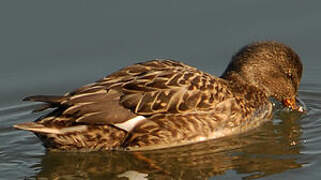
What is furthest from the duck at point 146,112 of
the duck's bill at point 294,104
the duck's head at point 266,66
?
the duck's bill at point 294,104

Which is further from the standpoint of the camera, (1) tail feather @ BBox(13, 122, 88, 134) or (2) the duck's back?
(2) the duck's back

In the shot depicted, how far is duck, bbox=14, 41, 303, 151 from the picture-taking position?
9062 mm

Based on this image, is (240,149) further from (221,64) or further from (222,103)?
(221,64)

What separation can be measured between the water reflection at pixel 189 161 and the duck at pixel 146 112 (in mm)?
130

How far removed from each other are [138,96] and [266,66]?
2286 mm

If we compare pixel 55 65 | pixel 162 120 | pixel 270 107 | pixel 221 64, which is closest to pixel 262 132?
pixel 270 107

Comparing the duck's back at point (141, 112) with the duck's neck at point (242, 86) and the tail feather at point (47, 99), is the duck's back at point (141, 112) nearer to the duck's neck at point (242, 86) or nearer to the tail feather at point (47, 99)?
the tail feather at point (47, 99)

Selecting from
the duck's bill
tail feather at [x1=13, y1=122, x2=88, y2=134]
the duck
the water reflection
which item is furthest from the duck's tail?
the duck's bill

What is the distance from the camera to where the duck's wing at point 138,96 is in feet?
29.7

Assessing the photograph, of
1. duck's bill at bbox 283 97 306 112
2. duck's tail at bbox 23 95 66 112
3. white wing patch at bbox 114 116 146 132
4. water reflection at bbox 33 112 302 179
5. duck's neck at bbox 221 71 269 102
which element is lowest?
water reflection at bbox 33 112 302 179

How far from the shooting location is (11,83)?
11.5 meters

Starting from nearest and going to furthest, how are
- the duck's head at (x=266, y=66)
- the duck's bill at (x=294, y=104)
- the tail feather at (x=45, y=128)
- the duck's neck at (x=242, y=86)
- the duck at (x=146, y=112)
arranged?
the tail feather at (x=45, y=128) → the duck at (x=146, y=112) → the duck's neck at (x=242, y=86) → the duck's head at (x=266, y=66) → the duck's bill at (x=294, y=104)

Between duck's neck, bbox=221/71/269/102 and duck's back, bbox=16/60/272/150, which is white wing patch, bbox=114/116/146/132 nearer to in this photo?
duck's back, bbox=16/60/272/150

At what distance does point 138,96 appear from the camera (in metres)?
9.26
